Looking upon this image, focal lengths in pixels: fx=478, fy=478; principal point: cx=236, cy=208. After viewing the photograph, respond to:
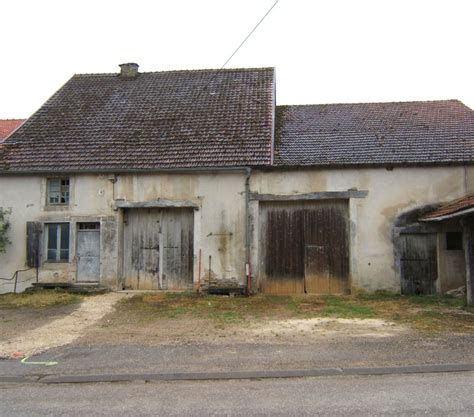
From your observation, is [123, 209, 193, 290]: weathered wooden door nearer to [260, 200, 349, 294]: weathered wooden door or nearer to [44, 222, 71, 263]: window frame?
[44, 222, 71, 263]: window frame

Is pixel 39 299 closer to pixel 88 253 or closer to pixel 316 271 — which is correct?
pixel 88 253

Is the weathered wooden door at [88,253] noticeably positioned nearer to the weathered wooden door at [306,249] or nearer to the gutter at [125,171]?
the gutter at [125,171]

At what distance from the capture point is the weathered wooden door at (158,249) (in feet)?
46.9

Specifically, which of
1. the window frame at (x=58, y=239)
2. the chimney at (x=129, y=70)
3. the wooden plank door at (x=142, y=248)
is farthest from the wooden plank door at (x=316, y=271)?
the chimney at (x=129, y=70)

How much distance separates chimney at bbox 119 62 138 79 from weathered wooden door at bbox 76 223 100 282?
7136 mm

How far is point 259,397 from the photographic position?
5.37 m

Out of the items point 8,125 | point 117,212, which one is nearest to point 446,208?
point 117,212

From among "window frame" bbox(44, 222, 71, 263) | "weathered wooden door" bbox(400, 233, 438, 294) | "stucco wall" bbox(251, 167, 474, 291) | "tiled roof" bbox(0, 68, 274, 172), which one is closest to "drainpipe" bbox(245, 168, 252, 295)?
"stucco wall" bbox(251, 167, 474, 291)

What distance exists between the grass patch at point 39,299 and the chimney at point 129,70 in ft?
29.8

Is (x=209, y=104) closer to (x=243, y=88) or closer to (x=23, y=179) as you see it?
(x=243, y=88)

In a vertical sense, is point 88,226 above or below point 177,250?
above

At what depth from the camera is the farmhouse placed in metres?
13.6

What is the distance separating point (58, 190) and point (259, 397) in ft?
37.0

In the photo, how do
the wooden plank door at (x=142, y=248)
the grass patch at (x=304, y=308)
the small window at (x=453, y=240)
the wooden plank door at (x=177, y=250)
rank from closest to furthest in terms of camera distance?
the grass patch at (x=304, y=308), the small window at (x=453, y=240), the wooden plank door at (x=177, y=250), the wooden plank door at (x=142, y=248)
